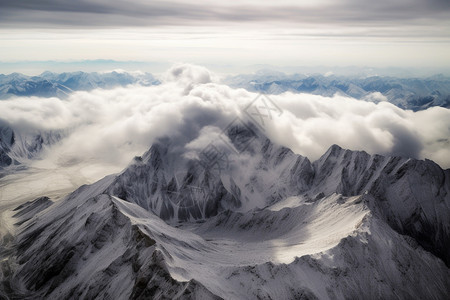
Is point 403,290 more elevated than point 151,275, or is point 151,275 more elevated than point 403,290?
point 151,275

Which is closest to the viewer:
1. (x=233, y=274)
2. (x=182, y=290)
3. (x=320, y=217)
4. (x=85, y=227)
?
(x=182, y=290)

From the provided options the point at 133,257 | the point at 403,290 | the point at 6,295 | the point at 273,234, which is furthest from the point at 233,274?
the point at 6,295

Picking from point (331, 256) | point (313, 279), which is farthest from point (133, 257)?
point (331, 256)

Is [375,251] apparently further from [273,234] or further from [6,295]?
[6,295]

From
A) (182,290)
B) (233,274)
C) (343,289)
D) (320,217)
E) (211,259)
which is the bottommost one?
(320,217)

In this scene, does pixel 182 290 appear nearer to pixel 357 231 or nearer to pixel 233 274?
pixel 233 274

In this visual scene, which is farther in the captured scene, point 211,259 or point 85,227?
point 85,227

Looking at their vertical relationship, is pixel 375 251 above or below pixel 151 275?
below

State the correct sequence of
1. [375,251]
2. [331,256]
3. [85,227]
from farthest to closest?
[85,227], [375,251], [331,256]

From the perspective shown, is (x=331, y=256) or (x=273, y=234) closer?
(x=331, y=256)
